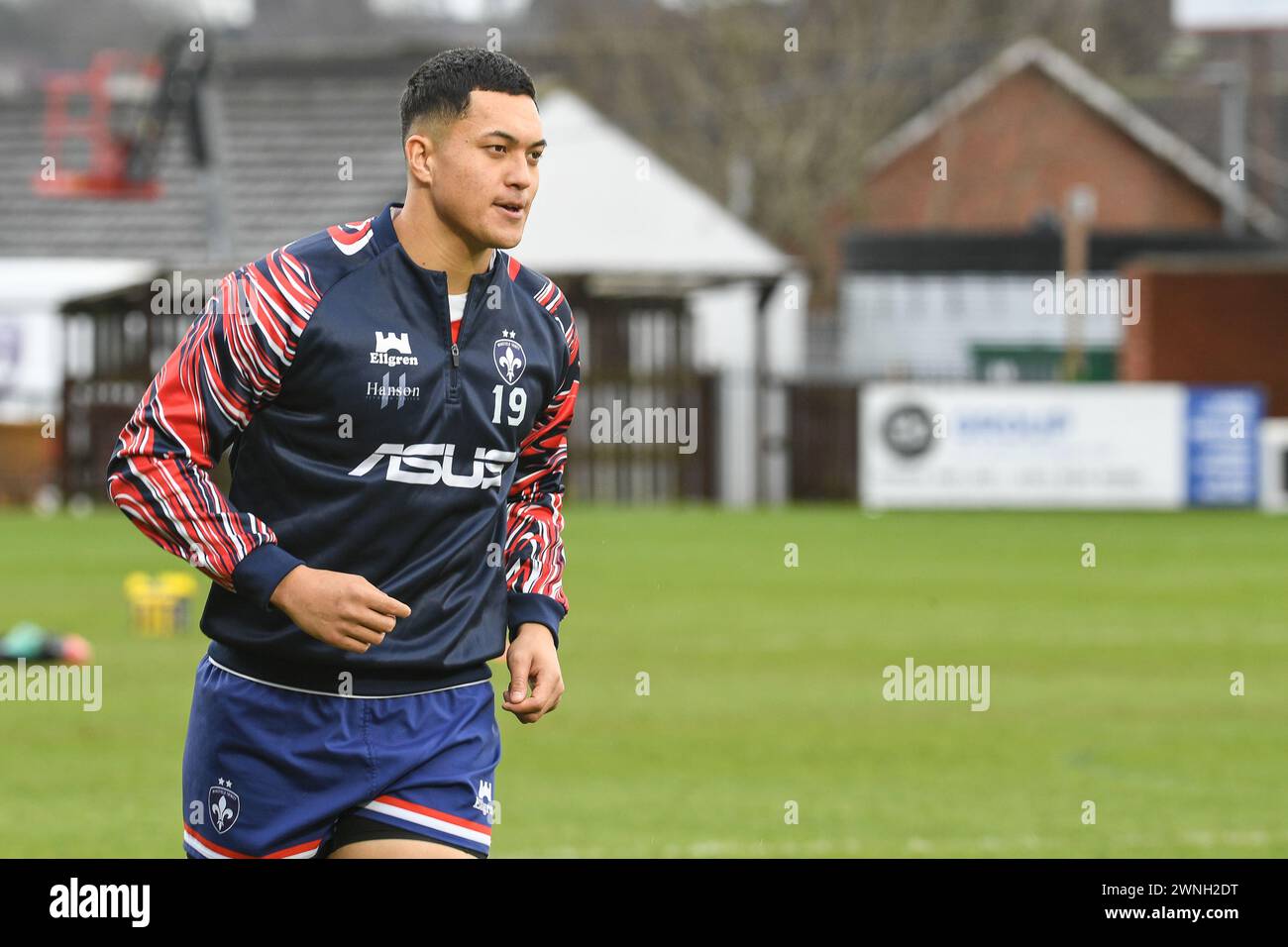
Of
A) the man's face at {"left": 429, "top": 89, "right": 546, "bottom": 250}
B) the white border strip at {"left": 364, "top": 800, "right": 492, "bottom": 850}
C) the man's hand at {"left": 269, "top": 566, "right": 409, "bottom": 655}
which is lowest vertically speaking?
the white border strip at {"left": 364, "top": 800, "right": 492, "bottom": 850}

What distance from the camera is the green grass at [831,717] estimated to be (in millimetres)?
8961

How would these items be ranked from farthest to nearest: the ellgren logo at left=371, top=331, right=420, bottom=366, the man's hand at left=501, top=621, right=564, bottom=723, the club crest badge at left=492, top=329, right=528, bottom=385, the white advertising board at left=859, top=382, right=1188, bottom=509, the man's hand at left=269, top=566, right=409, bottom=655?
the white advertising board at left=859, top=382, right=1188, bottom=509 < the man's hand at left=501, top=621, right=564, bottom=723 < the club crest badge at left=492, top=329, right=528, bottom=385 < the ellgren logo at left=371, top=331, right=420, bottom=366 < the man's hand at left=269, top=566, right=409, bottom=655

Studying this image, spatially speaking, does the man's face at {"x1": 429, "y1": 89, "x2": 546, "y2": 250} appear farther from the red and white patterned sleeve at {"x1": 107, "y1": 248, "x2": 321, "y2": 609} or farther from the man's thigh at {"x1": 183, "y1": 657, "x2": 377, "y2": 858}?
the man's thigh at {"x1": 183, "y1": 657, "x2": 377, "y2": 858}

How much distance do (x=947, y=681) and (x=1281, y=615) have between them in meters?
5.15

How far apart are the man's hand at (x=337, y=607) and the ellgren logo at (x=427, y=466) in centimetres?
24

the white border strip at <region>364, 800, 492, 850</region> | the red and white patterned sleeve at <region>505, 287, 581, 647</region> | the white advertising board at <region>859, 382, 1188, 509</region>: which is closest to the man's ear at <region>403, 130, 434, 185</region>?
the red and white patterned sleeve at <region>505, 287, 581, 647</region>

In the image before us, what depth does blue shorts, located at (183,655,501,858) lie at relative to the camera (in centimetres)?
432

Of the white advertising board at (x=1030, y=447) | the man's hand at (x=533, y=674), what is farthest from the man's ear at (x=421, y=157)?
the white advertising board at (x=1030, y=447)

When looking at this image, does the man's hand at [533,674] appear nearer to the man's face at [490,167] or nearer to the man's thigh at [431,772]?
the man's thigh at [431,772]

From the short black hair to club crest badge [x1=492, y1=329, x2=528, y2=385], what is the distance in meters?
0.42

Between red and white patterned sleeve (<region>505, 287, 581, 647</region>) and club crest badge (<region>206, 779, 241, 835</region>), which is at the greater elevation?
red and white patterned sleeve (<region>505, 287, 581, 647</region>)
